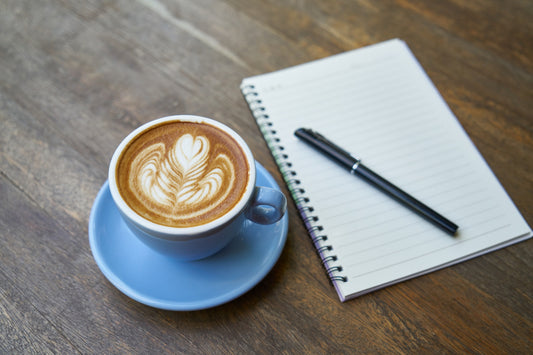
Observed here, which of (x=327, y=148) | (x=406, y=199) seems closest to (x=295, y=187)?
(x=327, y=148)

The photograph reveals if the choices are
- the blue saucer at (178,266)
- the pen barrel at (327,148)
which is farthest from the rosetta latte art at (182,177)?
the pen barrel at (327,148)

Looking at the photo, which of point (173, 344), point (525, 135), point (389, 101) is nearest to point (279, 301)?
point (173, 344)

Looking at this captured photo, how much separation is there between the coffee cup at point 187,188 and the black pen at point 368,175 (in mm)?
224

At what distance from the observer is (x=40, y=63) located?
92cm

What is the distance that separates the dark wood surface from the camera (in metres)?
0.66

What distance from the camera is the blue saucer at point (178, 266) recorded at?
2.10 feet

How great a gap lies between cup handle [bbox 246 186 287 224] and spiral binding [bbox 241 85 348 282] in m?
0.13

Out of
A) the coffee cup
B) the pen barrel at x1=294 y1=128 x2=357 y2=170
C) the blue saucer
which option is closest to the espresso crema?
the coffee cup

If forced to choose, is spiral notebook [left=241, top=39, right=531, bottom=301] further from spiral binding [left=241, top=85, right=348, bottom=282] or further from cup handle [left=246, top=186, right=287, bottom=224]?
cup handle [left=246, top=186, right=287, bottom=224]

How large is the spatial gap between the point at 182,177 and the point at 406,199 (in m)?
0.42

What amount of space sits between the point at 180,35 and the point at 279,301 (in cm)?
66

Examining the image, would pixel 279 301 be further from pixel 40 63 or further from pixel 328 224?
pixel 40 63

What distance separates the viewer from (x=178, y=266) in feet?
2.23

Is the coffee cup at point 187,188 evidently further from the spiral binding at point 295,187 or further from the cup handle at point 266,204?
the spiral binding at point 295,187
